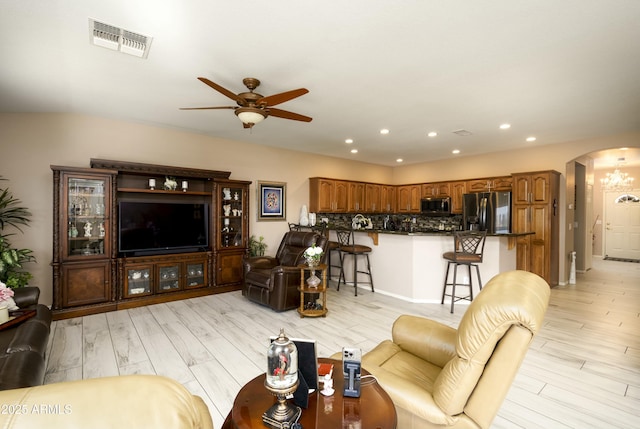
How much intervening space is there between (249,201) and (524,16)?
4.84 metres

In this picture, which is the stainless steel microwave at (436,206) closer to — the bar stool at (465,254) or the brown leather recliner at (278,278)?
the bar stool at (465,254)

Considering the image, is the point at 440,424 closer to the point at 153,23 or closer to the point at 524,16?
the point at 524,16

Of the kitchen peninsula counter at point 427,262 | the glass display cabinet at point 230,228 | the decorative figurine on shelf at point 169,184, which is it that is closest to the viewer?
the kitchen peninsula counter at point 427,262

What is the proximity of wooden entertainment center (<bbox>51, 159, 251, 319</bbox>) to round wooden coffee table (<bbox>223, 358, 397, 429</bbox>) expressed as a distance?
386cm

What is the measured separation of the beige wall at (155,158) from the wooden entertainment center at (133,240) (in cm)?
42

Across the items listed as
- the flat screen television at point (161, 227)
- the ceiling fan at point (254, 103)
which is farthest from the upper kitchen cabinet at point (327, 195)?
the ceiling fan at point (254, 103)

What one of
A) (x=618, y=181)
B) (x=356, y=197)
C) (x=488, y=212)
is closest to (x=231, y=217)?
(x=356, y=197)

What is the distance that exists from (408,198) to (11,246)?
25.9 feet

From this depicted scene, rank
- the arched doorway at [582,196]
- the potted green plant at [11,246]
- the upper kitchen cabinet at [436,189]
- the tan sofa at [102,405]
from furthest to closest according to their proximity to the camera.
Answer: the upper kitchen cabinet at [436,189] → the arched doorway at [582,196] → the potted green plant at [11,246] → the tan sofa at [102,405]

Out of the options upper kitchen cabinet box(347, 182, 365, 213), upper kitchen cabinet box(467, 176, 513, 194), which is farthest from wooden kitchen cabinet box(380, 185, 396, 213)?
upper kitchen cabinet box(467, 176, 513, 194)

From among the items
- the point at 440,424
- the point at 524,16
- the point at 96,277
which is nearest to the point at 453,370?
the point at 440,424

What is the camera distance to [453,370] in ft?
4.44

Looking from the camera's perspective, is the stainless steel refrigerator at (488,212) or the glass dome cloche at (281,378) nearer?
the glass dome cloche at (281,378)

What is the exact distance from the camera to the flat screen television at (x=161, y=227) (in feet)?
14.7
